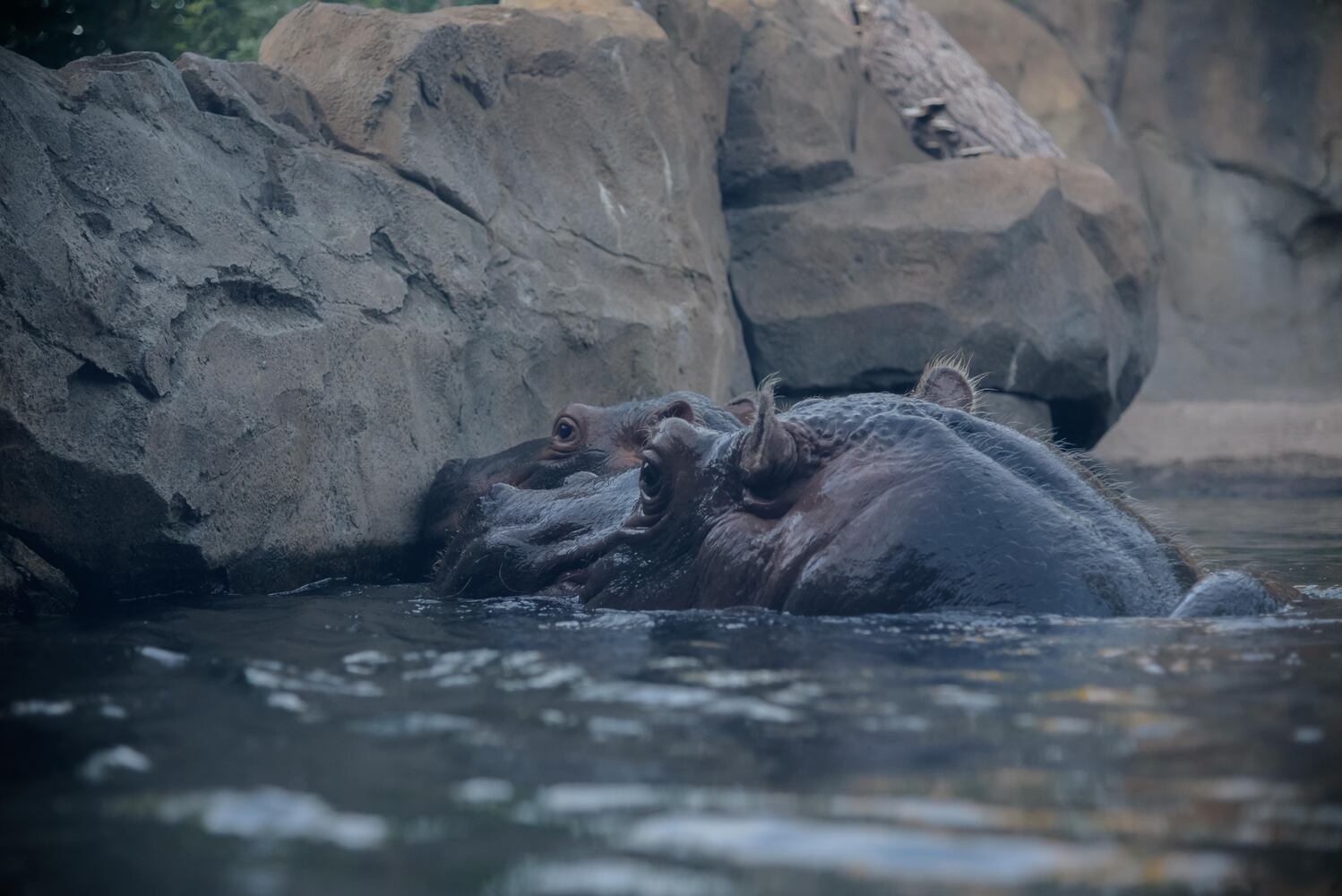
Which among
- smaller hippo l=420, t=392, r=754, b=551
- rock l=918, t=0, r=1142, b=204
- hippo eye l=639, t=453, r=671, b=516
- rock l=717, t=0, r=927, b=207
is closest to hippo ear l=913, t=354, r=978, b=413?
smaller hippo l=420, t=392, r=754, b=551

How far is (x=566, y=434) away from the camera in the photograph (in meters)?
5.79

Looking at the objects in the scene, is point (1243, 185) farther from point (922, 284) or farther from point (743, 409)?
point (743, 409)

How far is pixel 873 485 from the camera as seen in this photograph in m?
3.92

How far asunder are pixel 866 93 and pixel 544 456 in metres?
6.89

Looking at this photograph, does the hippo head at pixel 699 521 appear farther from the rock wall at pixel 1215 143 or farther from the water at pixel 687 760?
the rock wall at pixel 1215 143

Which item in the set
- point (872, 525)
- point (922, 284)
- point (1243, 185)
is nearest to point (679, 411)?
point (872, 525)

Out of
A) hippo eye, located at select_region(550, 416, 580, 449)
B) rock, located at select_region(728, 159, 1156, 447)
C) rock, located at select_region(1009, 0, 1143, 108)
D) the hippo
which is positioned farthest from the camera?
rock, located at select_region(1009, 0, 1143, 108)

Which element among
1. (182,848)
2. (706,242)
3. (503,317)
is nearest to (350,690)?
(182,848)

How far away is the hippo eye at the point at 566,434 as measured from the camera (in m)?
5.75

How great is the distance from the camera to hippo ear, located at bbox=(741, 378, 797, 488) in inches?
158

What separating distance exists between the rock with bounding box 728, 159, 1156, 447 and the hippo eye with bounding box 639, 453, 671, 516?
4754 mm

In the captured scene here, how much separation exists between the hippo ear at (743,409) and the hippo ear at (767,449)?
1883 millimetres

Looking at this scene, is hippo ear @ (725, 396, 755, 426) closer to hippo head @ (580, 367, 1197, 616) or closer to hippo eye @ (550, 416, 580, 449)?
hippo eye @ (550, 416, 580, 449)

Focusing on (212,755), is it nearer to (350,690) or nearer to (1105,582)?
(350,690)
